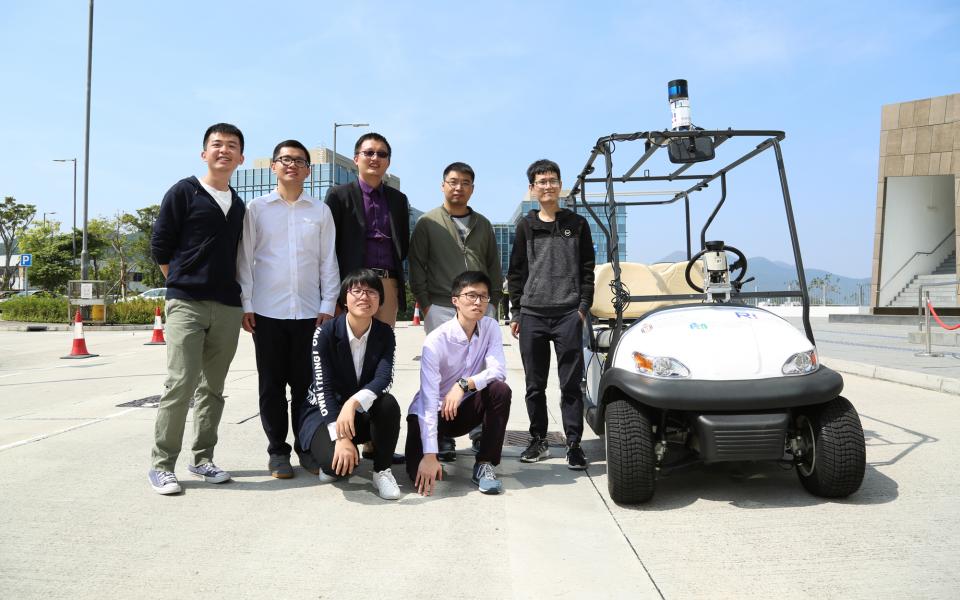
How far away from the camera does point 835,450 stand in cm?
337

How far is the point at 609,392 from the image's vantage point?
3822mm

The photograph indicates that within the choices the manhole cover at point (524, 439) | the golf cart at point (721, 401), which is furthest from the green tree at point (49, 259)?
the golf cart at point (721, 401)

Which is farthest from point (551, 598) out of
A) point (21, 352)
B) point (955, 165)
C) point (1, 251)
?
point (1, 251)

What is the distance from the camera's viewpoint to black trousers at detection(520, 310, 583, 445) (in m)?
4.43

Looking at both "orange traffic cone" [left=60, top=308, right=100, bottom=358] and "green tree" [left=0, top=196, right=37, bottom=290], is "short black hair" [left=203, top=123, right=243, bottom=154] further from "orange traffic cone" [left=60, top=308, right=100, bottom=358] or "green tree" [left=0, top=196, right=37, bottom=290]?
"green tree" [left=0, top=196, right=37, bottom=290]

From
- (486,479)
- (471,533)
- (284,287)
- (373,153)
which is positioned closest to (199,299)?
(284,287)

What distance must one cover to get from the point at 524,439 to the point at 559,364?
1271 mm

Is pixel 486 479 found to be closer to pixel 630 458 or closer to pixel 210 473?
pixel 630 458

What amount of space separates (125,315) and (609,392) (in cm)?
2473

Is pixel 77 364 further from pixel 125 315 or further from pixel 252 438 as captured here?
pixel 125 315

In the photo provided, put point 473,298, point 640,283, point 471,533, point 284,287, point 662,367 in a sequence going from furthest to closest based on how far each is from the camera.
Result: point 640,283
point 284,287
point 473,298
point 662,367
point 471,533

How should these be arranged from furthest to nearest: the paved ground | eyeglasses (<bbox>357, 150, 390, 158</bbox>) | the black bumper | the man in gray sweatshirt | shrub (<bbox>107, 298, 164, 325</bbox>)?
shrub (<bbox>107, 298, 164, 325</bbox>) → eyeglasses (<bbox>357, 150, 390, 158</bbox>) → the man in gray sweatshirt → the black bumper → the paved ground

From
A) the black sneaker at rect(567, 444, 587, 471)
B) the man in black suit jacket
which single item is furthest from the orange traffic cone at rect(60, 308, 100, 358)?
the black sneaker at rect(567, 444, 587, 471)

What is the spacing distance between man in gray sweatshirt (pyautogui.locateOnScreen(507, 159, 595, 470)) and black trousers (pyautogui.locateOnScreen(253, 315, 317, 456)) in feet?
4.69
